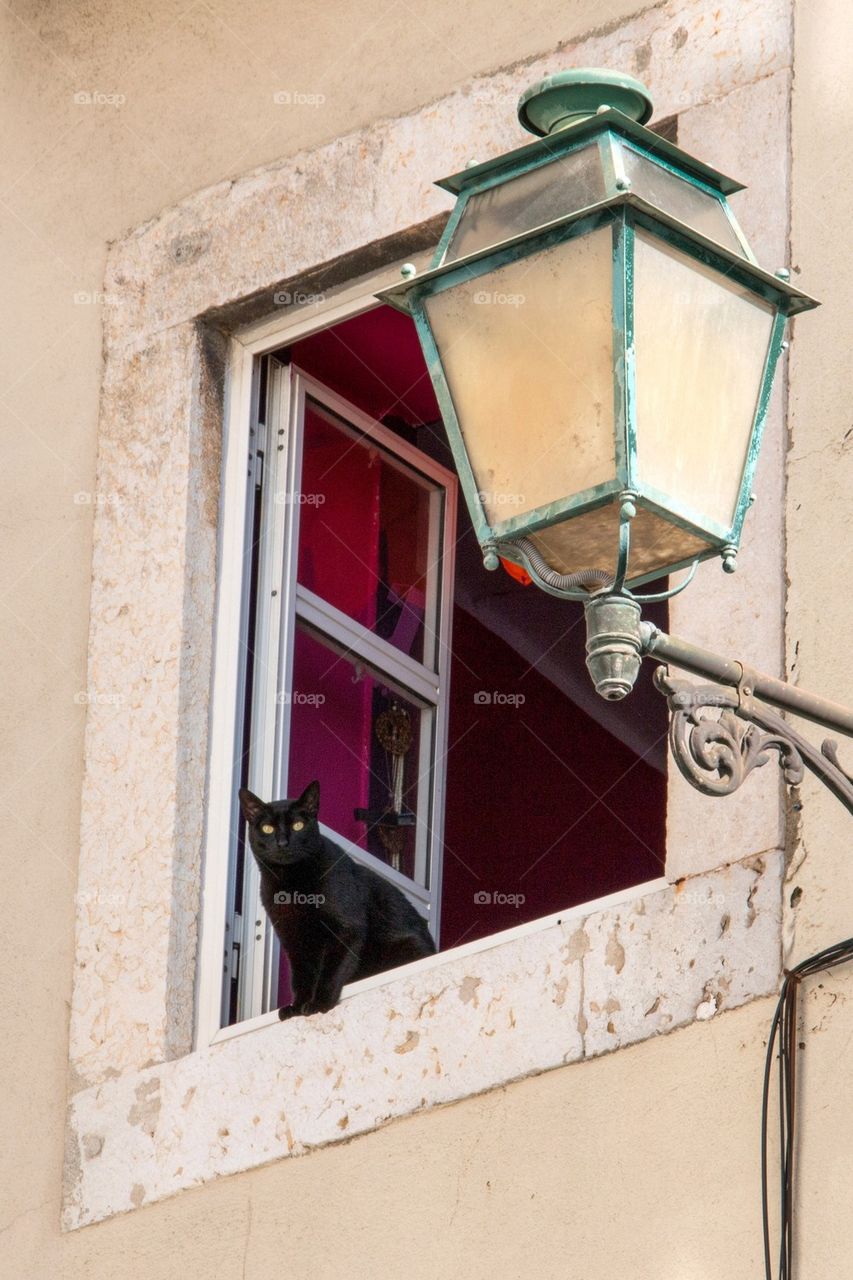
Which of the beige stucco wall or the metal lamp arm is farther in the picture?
the beige stucco wall

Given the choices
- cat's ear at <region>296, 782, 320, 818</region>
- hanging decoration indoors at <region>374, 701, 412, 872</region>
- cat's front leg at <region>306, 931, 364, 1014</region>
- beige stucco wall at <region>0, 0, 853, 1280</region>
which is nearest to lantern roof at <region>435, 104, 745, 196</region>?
Answer: beige stucco wall at <region>0, 0, 853, 1280</region>

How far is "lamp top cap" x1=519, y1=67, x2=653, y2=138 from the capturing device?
267 cm

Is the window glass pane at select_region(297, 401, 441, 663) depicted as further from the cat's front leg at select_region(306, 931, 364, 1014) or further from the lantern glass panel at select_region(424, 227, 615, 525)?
the lantern glass panel at select_region(424, 227, 615, 525)

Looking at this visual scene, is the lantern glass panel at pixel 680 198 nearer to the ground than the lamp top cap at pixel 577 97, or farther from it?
nearer to the ground

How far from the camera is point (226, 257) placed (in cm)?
463

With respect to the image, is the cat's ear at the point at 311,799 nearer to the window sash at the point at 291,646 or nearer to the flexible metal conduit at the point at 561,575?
the window sash at the point at 291,646

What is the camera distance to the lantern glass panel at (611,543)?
247cm

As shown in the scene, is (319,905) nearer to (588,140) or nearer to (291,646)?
(291,646)

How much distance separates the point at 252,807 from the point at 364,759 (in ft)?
1.67

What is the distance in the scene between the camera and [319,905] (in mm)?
4449

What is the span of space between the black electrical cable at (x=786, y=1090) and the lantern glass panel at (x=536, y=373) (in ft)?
3.43

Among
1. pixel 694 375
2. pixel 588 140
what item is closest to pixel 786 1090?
pixel 694 375

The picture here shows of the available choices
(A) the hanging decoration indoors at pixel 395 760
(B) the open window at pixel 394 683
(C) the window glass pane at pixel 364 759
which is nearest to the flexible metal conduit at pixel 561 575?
(B) the open window at pixel 394 683

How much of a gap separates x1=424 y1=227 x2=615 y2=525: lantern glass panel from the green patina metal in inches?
0.4
